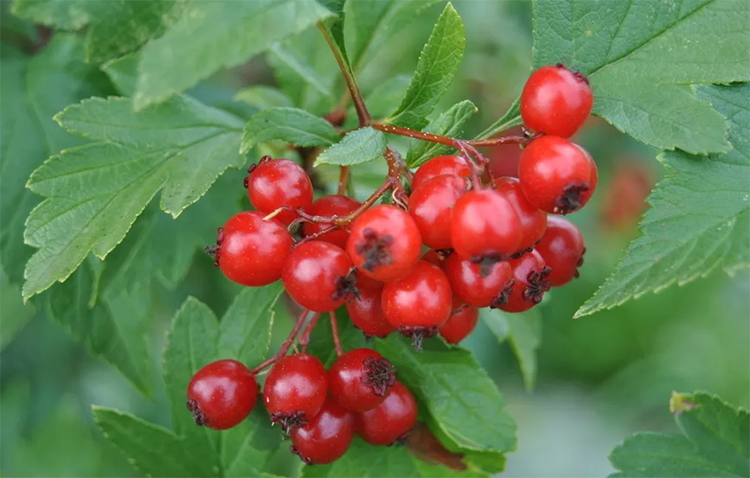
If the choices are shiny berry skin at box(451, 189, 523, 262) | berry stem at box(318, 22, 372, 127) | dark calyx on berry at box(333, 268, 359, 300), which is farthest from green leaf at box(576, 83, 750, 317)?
berry stem at box(318, 22, 372, 127)

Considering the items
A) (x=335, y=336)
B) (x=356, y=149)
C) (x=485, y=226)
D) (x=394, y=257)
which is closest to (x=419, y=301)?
(x=394, y=257)

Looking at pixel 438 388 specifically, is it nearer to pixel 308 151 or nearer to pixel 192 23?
pixel 308 151

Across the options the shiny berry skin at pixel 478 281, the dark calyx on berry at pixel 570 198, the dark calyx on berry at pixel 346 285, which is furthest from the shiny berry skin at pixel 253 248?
the dark calyx on berry at pixel 570 198

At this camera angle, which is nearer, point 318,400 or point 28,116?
point 318,400

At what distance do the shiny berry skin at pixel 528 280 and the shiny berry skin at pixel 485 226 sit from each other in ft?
0.87

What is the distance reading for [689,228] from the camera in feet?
5.45

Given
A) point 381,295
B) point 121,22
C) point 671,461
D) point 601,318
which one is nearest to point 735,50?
point 381,295

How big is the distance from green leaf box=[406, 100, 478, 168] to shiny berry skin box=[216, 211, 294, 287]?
370 millimetres

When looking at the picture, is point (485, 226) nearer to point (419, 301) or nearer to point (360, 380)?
point (419, 301)

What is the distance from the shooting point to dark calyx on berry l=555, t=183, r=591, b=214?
153cm

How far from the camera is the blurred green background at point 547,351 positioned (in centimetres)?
352

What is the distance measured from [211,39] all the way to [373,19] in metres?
1.03

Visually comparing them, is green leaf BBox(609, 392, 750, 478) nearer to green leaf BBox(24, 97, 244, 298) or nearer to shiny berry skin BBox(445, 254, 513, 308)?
shiny berry skin BBox(445, 254, 513, 308)

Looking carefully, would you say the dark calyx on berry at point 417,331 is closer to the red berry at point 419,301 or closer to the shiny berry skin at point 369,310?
the red berry at point 419,301
